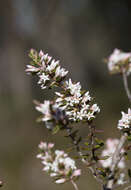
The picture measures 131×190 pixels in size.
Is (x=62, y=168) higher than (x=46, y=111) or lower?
lower

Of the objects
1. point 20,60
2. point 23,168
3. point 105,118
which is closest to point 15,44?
point 20,60

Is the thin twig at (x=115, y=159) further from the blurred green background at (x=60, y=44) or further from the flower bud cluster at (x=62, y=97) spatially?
the blurred green background at (x=60, y=44)

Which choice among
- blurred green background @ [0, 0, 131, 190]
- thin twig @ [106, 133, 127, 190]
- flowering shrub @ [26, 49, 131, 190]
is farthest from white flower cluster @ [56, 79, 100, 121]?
blurred green background @ [0, 0, 131, 190]

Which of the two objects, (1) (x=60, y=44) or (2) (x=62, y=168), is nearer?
(2) (x=62, y=168)

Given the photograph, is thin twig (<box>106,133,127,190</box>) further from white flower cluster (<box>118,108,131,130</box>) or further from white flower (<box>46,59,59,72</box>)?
white flower (<box>46,59,59,72</box>)

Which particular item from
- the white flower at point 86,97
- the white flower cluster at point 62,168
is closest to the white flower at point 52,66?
the white flower at point 86,97

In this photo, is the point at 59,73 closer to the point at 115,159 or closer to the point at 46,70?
the point at 46,70

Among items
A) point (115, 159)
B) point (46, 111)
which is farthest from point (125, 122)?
point (46, 111)
